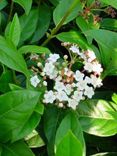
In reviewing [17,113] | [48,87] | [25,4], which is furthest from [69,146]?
[25,4]

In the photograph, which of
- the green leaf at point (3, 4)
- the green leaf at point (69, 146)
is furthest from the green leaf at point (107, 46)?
the green leaf at point (69, 146)

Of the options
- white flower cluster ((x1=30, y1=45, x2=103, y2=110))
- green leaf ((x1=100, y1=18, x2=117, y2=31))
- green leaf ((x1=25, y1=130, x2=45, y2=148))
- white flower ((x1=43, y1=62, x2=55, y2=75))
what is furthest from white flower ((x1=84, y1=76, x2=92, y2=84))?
green leaf ((x1=100, y1=18, x2=117, y2=31))

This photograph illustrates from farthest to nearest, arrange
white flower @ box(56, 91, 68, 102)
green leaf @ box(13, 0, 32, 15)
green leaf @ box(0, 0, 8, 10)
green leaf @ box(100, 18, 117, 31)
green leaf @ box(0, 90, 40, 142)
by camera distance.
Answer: green leaf @ box(100, 18, 117, 31) < green leaf @ box(0, 0, 8, 10) < green leaf @ box(13, 0, 32, 15) < white flower @ box(56, 91, 68, 102) < green leaf @ box(0, 90, 40, 142)

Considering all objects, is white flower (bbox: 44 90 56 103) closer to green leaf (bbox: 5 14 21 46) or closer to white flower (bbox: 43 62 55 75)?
white flower (bbox: 43 62 55 75)

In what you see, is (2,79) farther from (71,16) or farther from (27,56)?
(71,16)

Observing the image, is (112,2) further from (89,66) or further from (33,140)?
(33,140)

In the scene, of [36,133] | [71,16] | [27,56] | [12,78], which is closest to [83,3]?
[71,16]
